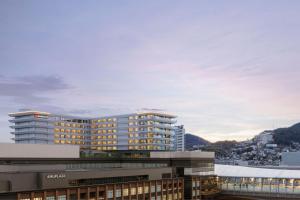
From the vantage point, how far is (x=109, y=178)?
10400 cm

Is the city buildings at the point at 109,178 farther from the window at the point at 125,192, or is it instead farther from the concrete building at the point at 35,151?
the concrete building at the point at 35,151

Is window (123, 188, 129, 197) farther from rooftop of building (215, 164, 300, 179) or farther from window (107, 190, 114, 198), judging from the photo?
rooftop of building (215, 164, 300, 179)

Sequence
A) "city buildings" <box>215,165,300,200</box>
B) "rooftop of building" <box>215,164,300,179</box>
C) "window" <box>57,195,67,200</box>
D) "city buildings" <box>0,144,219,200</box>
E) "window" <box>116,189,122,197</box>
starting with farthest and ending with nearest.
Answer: "rooftop of building" <box>215,164,300,179</box>, "city buildings" <box>215,165,300,200</box>, "window" <box>116,189,122,197</box>, "window" <box>57,195,67,200</box>, "city buildings" <box>0,144,219,200</box>

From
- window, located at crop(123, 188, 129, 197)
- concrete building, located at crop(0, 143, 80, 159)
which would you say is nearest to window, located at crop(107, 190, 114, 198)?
window, located at crop(123, 188, 129, 197)

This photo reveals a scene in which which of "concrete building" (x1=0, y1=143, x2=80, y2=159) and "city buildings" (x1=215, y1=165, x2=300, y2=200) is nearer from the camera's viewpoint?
"concrete building" (x1=0, y1=143, x2=80, y2=159)

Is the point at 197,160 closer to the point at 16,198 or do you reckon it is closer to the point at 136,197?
the point at 136,197

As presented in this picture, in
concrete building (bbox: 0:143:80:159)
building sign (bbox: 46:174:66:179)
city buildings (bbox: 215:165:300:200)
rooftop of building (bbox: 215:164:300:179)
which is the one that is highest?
concrete building (bbox: 0:143:80:159)

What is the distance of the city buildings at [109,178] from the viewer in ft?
270

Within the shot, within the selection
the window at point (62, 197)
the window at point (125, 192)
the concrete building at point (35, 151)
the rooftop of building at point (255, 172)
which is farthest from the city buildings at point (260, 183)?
the window at point (62, 197)

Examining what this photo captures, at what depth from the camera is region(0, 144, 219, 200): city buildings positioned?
82438mm

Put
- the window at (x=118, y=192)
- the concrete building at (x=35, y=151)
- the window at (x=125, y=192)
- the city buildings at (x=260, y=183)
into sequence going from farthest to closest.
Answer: the city buildings at (x=260, y=183) < the window at (x=125, y=192) < the window at (x=118, y=192) < the concrete building at (x=35, y=151)

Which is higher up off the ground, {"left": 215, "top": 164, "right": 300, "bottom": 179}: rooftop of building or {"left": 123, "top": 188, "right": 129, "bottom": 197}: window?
{"left": 215, "top": 164, "right": 300, "bottom": 179}: rooftop of building

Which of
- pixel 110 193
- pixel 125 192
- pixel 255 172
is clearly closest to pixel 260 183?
pixel 255 172

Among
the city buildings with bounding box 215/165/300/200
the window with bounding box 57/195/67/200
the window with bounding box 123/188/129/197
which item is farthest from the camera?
the city buildings with bounding box 215/165/300/200
